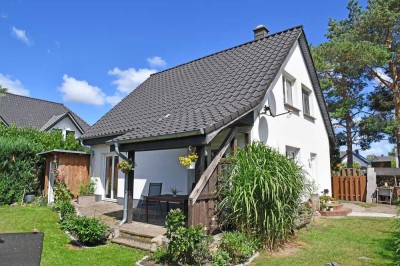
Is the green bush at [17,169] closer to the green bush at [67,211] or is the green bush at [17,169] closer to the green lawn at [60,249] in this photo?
the green lawn at [60,249]

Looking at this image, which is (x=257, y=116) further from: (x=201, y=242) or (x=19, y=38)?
(x=19, y=38)

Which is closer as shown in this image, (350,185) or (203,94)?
(203,94)

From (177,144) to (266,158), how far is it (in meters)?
2.23

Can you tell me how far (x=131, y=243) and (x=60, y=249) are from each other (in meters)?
1.67

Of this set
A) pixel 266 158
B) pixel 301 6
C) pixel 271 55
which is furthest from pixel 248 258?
pixel 301 6

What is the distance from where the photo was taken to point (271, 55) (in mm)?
10867

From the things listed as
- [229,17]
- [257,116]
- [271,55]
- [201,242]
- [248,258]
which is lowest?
[248,258]

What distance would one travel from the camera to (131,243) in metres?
7.00

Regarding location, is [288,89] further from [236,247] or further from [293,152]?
[236,247]

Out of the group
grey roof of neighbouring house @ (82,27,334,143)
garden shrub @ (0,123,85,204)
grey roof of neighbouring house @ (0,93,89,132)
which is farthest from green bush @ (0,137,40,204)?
grey roof of neighbouring house @ (0,93,89,132)

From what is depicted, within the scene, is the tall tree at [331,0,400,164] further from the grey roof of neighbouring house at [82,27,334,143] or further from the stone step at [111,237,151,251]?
the stone step at [111,237,151,251]

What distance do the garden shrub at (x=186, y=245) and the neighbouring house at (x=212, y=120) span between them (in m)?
0.68

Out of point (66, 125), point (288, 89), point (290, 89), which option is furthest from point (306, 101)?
point (66, 125)

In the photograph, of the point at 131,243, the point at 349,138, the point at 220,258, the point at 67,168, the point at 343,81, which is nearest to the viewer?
the point at 220,258
